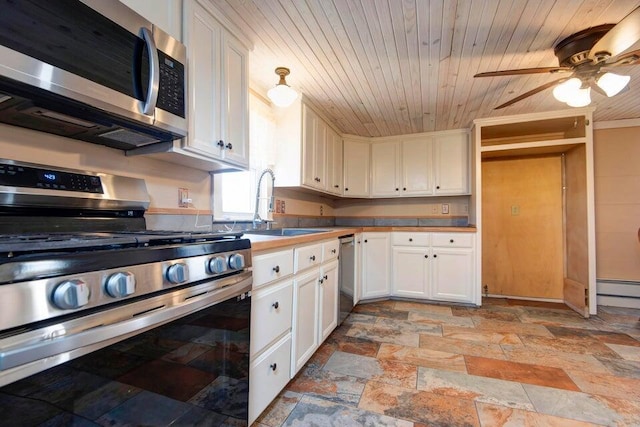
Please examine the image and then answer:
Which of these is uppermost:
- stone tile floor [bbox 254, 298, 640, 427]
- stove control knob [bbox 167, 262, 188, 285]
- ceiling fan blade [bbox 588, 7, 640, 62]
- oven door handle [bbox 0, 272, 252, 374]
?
ceiling fan blade [bbox 588, 7, 640, 62]

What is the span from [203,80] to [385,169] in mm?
2982

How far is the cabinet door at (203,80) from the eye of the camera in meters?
1.48

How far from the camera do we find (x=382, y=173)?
4.15m

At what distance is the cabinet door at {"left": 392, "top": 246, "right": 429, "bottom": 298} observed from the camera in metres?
3.58

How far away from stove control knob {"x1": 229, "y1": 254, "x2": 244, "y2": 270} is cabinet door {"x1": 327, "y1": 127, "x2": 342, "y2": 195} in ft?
7.98

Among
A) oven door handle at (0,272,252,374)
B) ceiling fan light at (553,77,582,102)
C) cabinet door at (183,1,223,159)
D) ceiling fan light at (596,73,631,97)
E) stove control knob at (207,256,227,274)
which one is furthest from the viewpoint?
ceiling fan light at (553,77,582,102)

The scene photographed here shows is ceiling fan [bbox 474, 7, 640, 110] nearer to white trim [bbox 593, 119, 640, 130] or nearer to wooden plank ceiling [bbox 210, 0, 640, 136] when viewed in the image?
wooden plank ceiling [bbox 210, 0, 640, 136]

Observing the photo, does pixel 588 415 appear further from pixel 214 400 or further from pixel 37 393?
pixel 37 393

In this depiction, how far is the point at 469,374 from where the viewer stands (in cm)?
197

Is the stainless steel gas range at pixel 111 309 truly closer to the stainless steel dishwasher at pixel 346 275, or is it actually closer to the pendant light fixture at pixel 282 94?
the pendant light fixture at pixel 282 94

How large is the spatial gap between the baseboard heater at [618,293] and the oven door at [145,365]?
4.24 metres

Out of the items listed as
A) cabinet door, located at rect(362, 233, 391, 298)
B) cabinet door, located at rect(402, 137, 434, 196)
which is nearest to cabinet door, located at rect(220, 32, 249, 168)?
cabinet door, located at rect(362, 233, 391, 298)

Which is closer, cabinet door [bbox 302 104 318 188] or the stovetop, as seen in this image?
the stovetop

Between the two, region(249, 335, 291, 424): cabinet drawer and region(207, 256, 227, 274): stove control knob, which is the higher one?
region(207, 256, 227, 274): stove control knob
